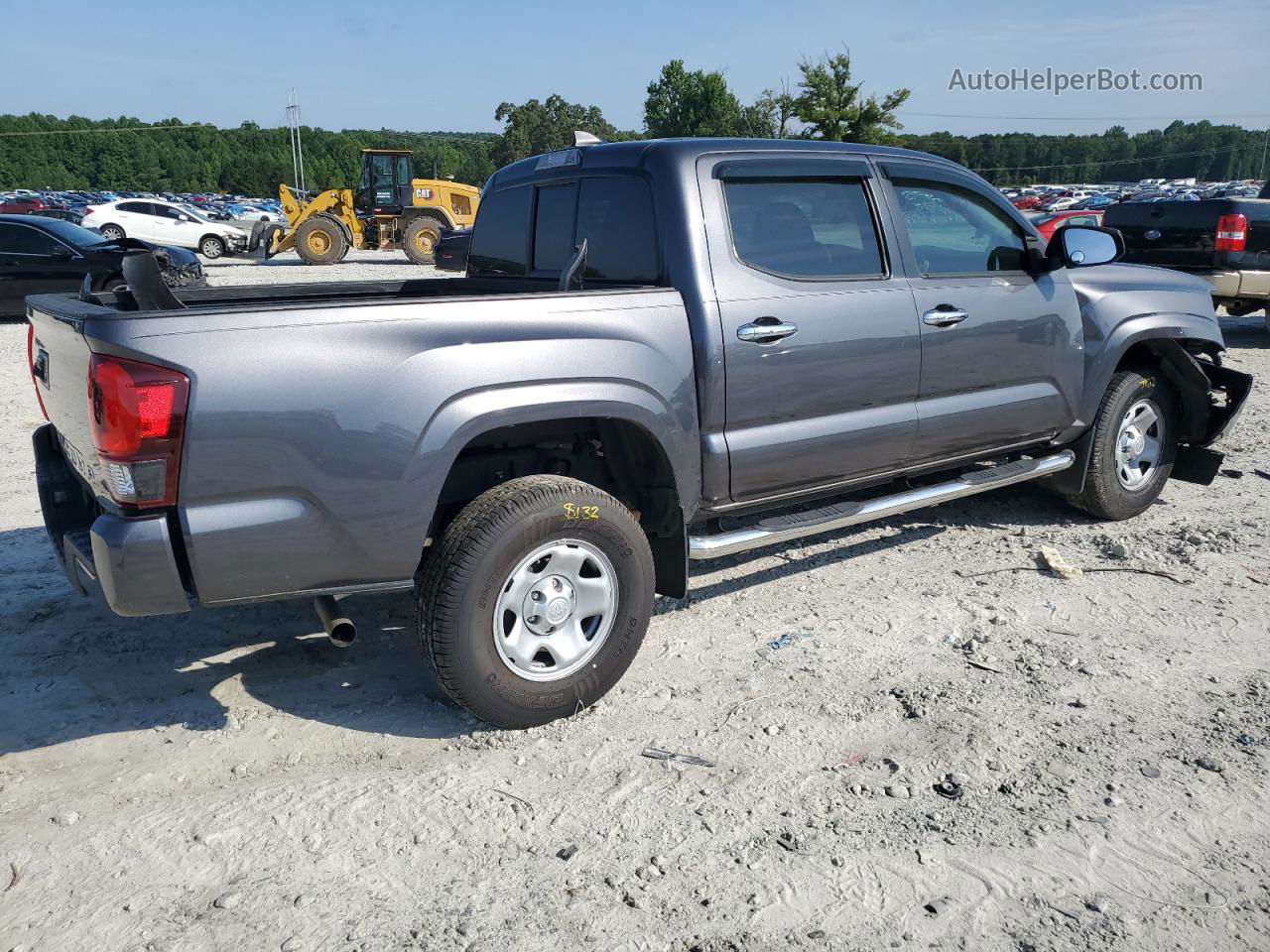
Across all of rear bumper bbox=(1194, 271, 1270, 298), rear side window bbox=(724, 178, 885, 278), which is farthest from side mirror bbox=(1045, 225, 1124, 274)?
rear bumper bbox=(1194, 271, 1270, 298)

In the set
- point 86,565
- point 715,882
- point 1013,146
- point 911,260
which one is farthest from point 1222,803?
point 1013,146

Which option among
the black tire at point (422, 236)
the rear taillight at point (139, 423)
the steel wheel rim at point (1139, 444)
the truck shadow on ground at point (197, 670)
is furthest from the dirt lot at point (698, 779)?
the black tire at point (422, 236)

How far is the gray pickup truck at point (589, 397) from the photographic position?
9.66 feet

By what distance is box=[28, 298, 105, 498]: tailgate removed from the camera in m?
3.04

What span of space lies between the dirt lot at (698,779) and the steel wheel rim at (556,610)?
0.26 metres

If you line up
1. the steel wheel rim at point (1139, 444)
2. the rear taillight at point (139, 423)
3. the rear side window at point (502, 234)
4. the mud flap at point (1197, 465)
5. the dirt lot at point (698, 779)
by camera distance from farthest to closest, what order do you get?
the mud flap at point (1197, 465) → the steel wheel rim at point (1139, 444) → the rear side window at point (502, 234) → the rear taillight at point (139, 423) → the dirt lot at point (698, 779)

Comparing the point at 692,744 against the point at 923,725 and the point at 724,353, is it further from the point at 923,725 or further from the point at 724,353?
the point at 724,353

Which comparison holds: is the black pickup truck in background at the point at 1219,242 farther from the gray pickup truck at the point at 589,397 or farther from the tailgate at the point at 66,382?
the tailgate at the point at 66,382

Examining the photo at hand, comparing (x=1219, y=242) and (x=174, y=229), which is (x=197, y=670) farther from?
(x=174, y=229)

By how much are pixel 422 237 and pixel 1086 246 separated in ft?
76.1

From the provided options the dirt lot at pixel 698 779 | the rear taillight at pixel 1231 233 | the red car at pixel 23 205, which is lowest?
the dirt lot at pixel 698 779

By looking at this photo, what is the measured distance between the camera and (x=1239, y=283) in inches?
457

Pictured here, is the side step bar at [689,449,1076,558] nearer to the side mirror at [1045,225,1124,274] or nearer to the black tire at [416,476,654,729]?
the black tire at [416,476,654,729]

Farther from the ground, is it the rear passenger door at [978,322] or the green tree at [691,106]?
the green tree at [691,106]
